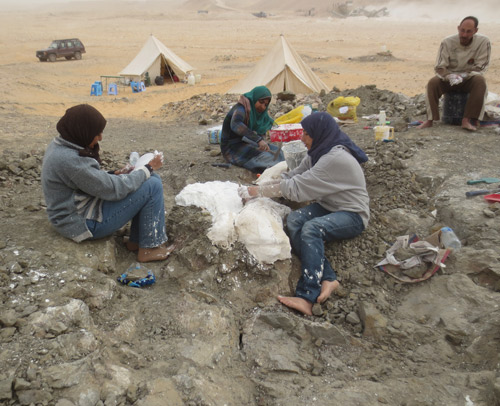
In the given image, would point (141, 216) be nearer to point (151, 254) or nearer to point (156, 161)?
point (151, 254)

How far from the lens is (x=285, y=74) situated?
9773mm

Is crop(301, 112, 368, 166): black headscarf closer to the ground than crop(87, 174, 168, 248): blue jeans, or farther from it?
farther from it

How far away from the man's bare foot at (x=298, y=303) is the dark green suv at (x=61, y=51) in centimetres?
1927

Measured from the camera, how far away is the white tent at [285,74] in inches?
385

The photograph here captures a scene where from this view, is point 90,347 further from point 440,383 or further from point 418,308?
point 418,308

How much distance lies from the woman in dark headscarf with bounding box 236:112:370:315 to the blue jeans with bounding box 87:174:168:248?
87 cm

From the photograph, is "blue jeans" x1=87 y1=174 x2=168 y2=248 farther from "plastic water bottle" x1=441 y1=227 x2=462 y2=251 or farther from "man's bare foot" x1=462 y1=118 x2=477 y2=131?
"man's bare foot" x1=462 y1=118 x2=477 y2=131

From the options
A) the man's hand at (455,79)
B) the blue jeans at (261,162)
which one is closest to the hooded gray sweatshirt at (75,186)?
the blue jeans at (261,162)

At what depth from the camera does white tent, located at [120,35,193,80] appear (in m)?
13.5

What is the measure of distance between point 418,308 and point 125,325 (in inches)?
73.5

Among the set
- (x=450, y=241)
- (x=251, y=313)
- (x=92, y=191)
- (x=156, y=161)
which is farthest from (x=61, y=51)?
(x=450, y=241)

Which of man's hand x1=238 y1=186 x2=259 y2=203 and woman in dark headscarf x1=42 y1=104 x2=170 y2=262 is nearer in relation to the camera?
woman in dark headscarf x1=42 y1=104 x2=170 y2=262

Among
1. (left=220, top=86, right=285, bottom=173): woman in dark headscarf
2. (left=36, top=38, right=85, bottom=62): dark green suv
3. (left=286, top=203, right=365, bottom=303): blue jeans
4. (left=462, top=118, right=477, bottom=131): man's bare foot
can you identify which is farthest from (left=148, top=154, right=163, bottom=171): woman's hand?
(left=36, top=38, right=85, bottom=62): dark green suv

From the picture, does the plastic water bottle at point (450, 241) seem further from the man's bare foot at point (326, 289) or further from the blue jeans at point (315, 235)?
the man's bare foot at point (326, 289)
